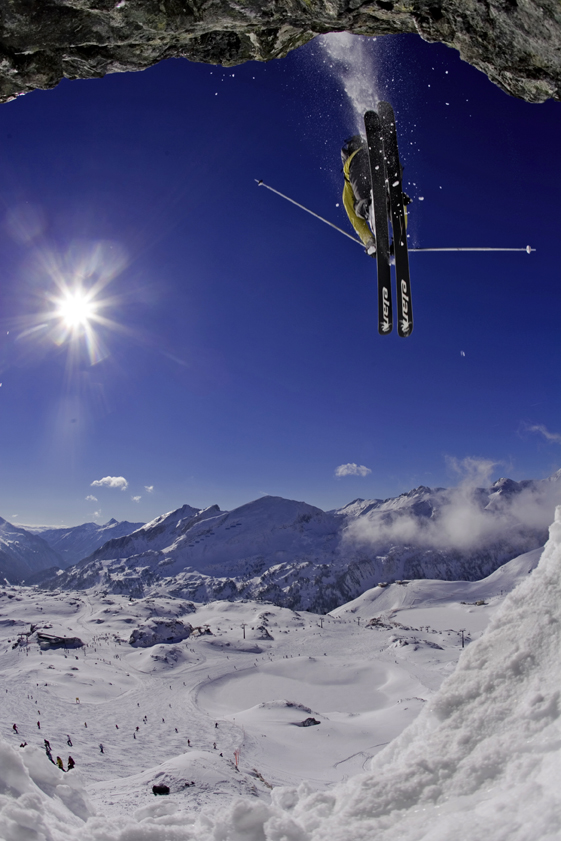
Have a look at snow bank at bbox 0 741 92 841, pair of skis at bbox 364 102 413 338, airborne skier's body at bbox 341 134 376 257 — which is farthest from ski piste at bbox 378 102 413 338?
snow bank at bbox 0 741 92 841

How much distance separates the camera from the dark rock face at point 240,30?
5.38 meters

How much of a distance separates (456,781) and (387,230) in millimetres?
9592

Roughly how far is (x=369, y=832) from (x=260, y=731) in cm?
4347

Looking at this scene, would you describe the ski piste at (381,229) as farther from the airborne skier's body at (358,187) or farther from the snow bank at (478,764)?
the snow bank at (478,764)

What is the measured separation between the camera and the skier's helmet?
904cm

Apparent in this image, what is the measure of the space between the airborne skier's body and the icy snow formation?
27.6 ft

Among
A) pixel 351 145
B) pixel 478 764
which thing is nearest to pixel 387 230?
pixel 351 145

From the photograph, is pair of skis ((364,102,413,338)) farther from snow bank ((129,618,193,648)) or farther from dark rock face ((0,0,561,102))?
snow bank ((129,618,193,648))

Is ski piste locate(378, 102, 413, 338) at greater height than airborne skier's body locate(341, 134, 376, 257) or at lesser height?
lesser

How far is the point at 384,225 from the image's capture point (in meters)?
9.27

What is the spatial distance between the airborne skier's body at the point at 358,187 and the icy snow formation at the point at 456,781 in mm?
8411

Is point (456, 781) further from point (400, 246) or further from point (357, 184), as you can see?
point (357, 184)

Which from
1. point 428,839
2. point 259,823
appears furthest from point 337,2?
point 259,823

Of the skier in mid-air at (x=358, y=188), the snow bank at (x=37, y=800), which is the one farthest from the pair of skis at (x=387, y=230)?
the snow bank at (x=37, y=800)
